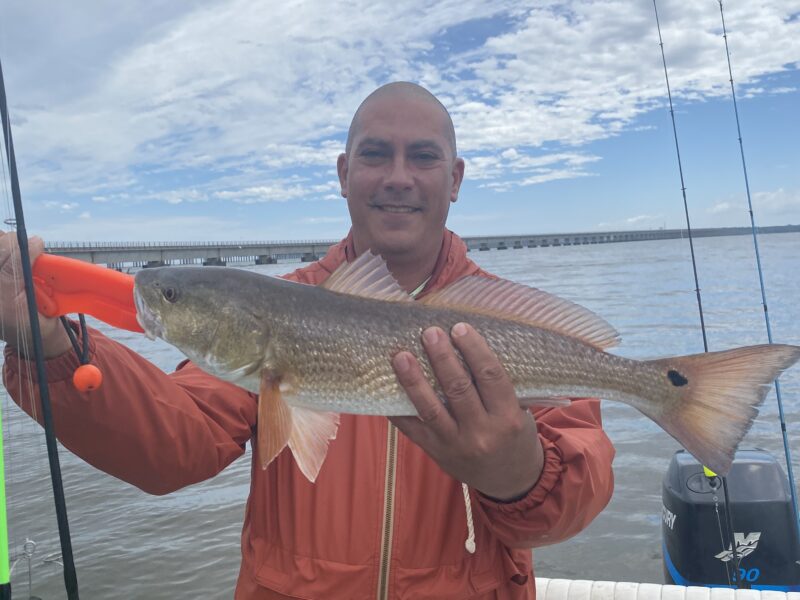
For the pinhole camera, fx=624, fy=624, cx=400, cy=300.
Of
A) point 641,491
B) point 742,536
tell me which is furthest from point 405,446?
point 641,491

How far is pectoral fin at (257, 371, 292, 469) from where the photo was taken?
98.0 inches

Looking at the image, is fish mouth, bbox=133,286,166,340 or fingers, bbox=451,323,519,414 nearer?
fingers, bbox=451,323,519,414

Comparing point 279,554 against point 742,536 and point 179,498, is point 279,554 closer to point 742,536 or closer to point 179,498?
point 742,536

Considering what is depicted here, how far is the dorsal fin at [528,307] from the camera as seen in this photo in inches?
104

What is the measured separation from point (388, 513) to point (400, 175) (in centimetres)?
179

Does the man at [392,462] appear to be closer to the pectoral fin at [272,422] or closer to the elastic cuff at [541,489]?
the elastic cuff at [541,489]

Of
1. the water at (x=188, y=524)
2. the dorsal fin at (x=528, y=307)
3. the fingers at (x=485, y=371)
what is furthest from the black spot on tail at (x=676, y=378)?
the water at (x=188, y=524)

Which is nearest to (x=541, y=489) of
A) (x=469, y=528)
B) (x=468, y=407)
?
(x=469, y=528)

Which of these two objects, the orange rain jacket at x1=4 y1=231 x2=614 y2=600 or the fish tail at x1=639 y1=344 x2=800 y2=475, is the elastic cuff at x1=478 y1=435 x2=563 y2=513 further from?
the fish tail at x1=639 y1=344 x2=800 y2=475

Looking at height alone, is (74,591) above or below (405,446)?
below

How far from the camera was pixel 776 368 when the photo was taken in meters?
2.47

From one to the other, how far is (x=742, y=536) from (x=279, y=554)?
3810mm

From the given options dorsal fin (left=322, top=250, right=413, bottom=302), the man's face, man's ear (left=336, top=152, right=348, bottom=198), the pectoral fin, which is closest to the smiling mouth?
the man's face

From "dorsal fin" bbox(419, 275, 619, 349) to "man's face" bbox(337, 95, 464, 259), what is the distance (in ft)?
3.10
